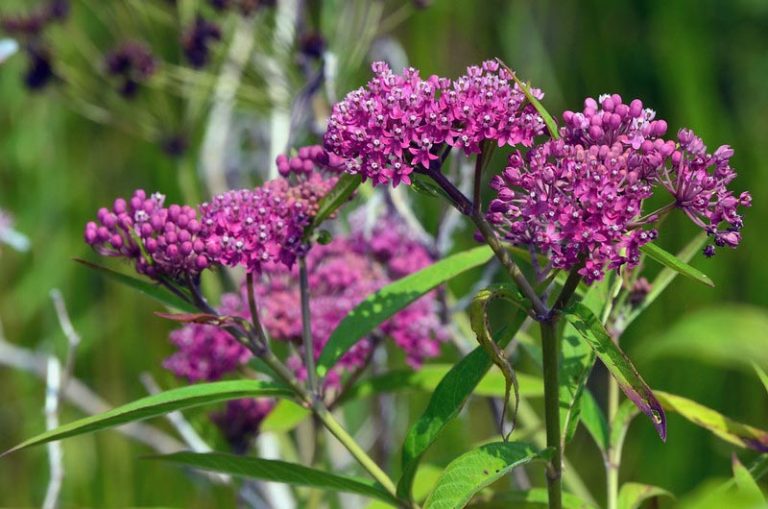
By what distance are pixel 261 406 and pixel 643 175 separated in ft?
2.46

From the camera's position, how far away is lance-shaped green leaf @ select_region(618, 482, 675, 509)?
0.97m

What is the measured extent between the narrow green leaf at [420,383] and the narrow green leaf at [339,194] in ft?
1.27

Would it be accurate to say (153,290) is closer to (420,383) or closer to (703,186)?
(420,383)

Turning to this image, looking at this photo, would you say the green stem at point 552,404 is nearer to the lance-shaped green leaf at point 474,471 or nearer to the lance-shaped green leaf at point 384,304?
the lance-shaped green leaf at point 474,471

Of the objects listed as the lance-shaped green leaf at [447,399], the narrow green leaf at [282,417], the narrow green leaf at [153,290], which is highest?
the narrow green leaf at [282,417]

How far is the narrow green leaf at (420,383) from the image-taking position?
1.26m

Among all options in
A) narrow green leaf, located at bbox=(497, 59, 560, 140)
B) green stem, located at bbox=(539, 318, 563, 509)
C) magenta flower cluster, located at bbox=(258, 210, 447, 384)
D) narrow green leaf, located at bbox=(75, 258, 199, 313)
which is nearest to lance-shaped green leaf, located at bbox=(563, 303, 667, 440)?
green stem, located at bbox=(539, 318, 563, 509)

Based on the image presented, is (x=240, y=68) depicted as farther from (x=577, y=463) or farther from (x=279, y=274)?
(x=577, y=463)

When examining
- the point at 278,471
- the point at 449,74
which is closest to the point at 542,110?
the point at 278,471

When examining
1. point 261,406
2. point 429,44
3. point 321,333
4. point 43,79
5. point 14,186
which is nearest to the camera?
point 321,333

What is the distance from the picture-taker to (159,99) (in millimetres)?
2227

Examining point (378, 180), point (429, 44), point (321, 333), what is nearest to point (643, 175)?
point (378, 180)

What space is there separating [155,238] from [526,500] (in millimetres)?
435

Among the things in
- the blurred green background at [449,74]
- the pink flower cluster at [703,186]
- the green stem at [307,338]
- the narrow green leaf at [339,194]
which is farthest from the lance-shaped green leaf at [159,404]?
the blurred green background at [449,74]
